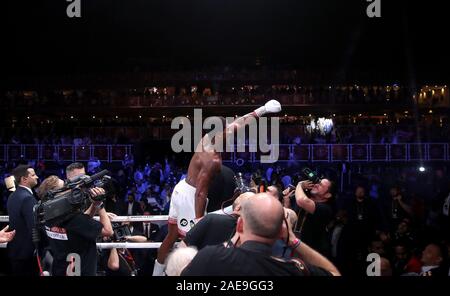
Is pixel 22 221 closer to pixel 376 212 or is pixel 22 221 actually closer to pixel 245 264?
pixel 245 264

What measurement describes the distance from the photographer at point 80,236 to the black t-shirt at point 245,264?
1204 mm

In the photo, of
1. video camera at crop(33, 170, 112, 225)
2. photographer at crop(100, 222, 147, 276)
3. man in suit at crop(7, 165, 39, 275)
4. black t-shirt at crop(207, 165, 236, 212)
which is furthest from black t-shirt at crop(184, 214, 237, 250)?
man in suit at crop(7, 165, 39, 275)

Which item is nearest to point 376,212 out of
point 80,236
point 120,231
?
point 120,231

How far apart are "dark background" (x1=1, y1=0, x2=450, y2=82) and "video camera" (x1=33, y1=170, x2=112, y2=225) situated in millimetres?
5504

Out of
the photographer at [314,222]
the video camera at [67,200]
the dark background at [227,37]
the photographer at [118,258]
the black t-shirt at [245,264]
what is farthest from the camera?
the dark background at [227,37]

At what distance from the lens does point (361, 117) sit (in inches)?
731

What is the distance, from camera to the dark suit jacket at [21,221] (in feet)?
11.1

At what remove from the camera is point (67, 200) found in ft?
9.12

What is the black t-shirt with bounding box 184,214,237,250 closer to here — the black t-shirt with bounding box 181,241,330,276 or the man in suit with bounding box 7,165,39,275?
the black t-shirt with bounding box 181,241,330,276

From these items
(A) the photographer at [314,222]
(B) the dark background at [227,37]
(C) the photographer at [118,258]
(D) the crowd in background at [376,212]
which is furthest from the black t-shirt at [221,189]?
(B) the dark background at [227,37]

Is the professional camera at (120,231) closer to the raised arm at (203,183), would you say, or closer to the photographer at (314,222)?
the raised arm at (203,183)

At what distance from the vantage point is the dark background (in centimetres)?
989

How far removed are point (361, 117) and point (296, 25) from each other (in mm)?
7639
